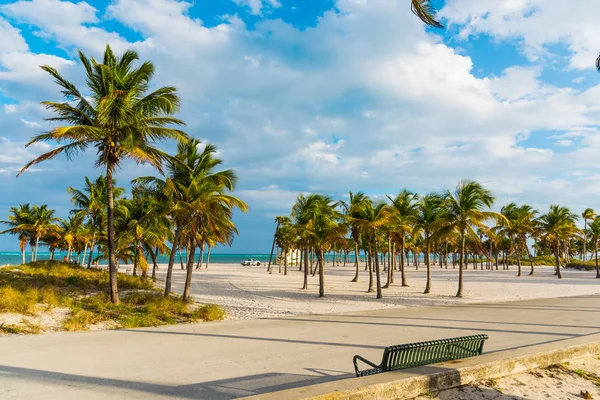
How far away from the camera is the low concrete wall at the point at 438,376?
4.19 meters

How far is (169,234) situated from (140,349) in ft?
78.5

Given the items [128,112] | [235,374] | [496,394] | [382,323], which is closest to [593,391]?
[496,394]

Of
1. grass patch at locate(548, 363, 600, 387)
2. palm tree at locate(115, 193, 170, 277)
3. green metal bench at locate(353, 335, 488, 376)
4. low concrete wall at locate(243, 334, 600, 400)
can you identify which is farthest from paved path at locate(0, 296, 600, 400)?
palm tree at locate(115, 193, 170, 277)

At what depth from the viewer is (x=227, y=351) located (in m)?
9.16

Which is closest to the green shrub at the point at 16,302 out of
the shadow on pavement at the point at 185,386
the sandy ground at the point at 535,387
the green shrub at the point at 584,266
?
the shadow on pavement at the point at 185,386

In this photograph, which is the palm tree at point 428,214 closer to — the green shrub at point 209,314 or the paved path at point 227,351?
the paved path at point 227,351

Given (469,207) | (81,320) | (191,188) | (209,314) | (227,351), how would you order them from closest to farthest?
(227,351), (81,320), (209,314), (191,188), (469,207)

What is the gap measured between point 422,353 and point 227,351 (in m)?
5.12

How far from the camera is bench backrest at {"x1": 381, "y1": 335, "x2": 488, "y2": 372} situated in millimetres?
5602

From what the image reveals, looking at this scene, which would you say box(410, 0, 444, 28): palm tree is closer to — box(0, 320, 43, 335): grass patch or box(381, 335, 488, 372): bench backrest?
box(381, 335, 488, 372): bench backrest

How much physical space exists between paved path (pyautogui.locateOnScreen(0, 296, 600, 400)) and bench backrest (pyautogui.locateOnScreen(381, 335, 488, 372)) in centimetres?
183

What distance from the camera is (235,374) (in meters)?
7.32

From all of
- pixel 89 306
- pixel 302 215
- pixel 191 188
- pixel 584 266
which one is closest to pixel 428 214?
pixel 302 215

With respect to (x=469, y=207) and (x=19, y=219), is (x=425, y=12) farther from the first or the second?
(x=19, y=219)
